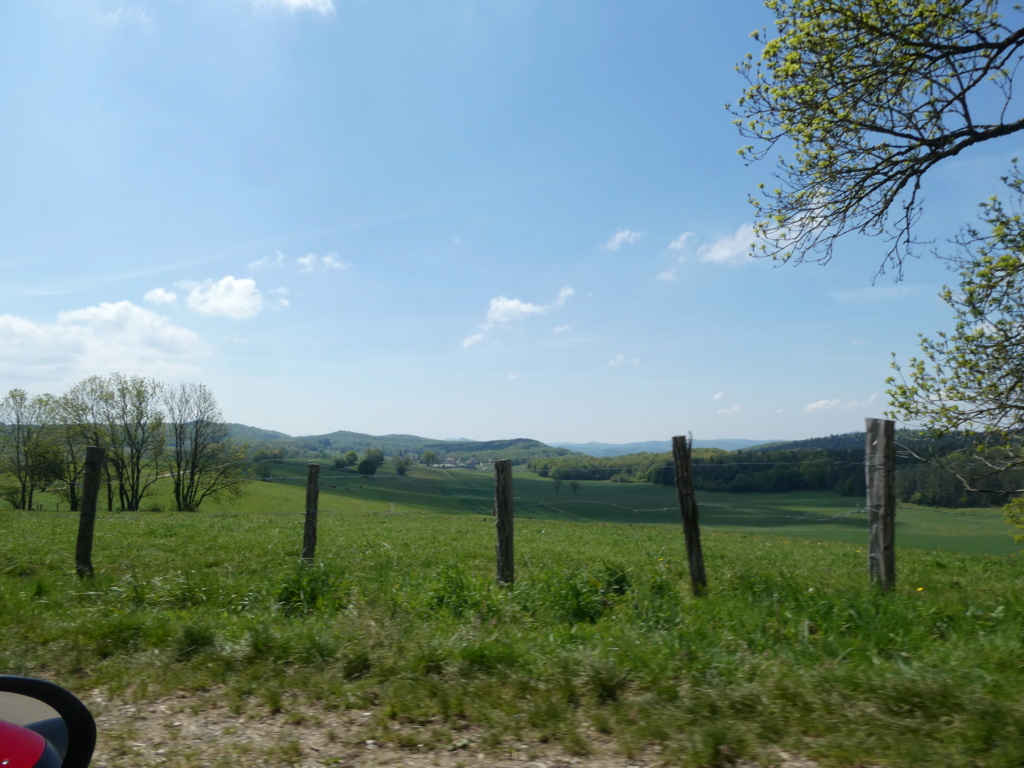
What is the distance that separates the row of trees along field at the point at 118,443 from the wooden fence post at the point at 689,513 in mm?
48609

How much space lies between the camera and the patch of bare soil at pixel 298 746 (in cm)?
384

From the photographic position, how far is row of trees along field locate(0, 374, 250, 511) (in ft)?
163

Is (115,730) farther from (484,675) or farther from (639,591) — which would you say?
(639,591)

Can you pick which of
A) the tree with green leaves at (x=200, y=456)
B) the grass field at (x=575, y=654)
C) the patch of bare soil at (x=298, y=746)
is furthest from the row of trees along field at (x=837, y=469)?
the tree with green leaves at (x=200, y=456)

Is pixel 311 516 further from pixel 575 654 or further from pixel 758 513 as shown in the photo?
pixel 758 513

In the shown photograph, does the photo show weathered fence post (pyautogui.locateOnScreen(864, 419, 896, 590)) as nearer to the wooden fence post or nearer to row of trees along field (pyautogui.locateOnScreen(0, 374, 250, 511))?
the wooden fence post

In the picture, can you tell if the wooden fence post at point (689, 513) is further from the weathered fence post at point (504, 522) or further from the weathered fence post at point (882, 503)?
the weathered fence post at point (504, 522)

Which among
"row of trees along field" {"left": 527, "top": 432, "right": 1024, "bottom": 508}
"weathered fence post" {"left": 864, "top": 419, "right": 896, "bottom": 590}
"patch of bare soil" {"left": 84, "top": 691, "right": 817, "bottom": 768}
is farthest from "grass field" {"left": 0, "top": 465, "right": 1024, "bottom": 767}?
"row of trees along field" {"left": 527, "top": 432, "right": 1024, "bottom": 508}

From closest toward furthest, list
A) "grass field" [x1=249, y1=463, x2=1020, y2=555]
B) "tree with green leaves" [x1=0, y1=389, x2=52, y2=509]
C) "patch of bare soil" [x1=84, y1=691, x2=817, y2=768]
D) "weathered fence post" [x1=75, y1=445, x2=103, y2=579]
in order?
"patch of bare soil" [x1=84, y1=691, x2=817, y2=768], "weathered fence post" [x1=75, y1=445, x2=103, y2=579], "grass field" [x1=249, y1=463, x2=1020, y2=555], "tree with green leaves" [x1=0, y1=389, x2=52, y2=509]

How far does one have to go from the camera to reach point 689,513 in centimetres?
778

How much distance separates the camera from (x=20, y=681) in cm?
188

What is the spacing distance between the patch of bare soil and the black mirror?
234 cm

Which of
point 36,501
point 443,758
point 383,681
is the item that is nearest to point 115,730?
point 383,681

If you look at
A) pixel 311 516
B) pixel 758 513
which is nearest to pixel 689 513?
pixel 311 516
